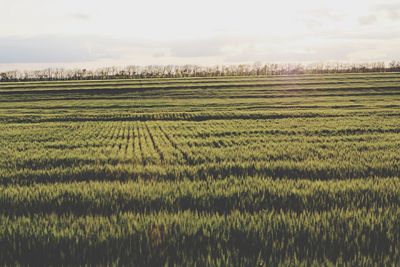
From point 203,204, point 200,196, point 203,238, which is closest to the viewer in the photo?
point 203,238

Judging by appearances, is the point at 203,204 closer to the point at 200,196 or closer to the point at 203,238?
the point at 200,196

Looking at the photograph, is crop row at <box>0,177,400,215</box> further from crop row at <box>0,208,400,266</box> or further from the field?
crop row at <box>0,208,400,266</box>

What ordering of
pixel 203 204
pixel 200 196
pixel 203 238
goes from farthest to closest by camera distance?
1. pixel 200 196
2. pixel 203 204
3. pixel 203 238

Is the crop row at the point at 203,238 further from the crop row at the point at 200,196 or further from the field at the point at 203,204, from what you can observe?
the crop row at the point at 200,196

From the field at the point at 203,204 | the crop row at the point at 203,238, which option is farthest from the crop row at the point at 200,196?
the crop row at the point at 203,238

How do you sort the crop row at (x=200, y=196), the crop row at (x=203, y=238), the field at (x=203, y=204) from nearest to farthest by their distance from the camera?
the crop row at (x=203, y=238) → the field at (x=203, y=204) → the crop row at (x=200, y=196)

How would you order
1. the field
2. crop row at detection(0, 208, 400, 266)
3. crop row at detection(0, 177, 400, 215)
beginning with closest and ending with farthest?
crop row at detection(0, 208, 400, 266) → the field → crop row at detection(0, 177, 400, 215)

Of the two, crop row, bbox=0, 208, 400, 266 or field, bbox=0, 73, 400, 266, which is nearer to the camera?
crop row, bbox=0, 208, 400, 266

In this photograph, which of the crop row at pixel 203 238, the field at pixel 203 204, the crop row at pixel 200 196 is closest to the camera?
the crop row at pixel 203 238

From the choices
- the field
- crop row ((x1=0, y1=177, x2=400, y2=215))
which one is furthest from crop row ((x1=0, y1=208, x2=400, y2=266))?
crop row ((x1=0, y1=177, x2=400, y2=215))

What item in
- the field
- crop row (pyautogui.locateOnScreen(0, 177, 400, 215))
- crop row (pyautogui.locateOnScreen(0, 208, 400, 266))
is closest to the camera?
crop row (pyautogui.locateOnScreen(0, 208, 400, 266))

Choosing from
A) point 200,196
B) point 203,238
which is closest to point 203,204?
point 200,196

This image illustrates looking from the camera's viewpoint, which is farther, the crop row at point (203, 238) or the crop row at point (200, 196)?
the crop row at point (200, 196)

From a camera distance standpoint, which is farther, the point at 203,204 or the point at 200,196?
the point at 200,196
